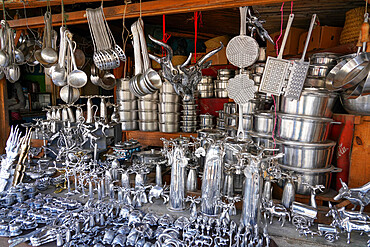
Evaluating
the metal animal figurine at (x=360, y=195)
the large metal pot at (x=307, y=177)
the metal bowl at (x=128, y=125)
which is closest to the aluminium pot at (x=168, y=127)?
the metal bowl at (x=128, y=125)

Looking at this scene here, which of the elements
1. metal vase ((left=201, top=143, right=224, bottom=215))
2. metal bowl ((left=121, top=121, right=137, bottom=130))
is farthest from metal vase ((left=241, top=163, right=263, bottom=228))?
metal bowl ((left=121, top=121, right=137, bottom=130))

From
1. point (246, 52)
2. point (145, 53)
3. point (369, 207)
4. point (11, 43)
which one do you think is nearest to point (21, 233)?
point (145, 53)

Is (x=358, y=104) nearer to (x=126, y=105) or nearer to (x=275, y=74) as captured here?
(x=275, y=74)

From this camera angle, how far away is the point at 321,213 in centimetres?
123

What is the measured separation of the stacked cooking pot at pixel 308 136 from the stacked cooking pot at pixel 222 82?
1.63 meters

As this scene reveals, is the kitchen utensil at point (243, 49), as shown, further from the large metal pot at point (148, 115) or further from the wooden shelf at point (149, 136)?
the large metal pot at point (148, 115)

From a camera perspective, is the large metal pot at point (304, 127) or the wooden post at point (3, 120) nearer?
the large metal pot at point (304, 127)

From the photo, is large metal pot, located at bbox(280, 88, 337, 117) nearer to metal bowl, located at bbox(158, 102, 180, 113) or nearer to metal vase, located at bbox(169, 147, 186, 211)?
metal vase, located at bbox(169, 147, 186, 211)

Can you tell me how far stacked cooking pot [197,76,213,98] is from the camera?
10.6 ft

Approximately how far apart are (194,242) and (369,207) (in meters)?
1.22

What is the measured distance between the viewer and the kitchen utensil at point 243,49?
134cm

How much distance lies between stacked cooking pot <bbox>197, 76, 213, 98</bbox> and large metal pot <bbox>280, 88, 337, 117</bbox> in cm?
188

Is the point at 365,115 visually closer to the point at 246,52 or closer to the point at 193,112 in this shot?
the point at 246,52

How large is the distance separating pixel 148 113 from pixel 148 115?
0.03 m
